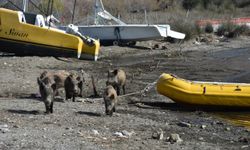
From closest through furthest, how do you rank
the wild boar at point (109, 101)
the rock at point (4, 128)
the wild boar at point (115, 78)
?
1. the rock at point (4, 128)
2. the wild boar at point (109, 101)
3. the wild boar at point (115, 78)

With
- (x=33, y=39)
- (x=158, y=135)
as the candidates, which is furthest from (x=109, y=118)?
(x=33, y=39)

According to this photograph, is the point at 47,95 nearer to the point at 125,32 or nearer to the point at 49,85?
the point at 49,85

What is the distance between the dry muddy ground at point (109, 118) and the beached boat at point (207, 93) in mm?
283

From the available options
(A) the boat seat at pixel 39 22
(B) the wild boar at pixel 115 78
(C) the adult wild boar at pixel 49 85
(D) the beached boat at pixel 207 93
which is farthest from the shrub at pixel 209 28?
(C) the adult wild boar at pixel 49 85

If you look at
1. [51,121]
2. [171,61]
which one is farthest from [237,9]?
[51,121]

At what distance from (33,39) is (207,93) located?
34.5 ft

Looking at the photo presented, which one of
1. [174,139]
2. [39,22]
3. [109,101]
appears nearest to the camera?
[174,139]

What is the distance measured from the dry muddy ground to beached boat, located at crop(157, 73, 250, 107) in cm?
28

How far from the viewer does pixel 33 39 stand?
2441 centimetres

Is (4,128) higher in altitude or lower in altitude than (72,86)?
lower

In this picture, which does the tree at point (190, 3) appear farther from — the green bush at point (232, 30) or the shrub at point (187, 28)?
the shrub at point (187, 28)

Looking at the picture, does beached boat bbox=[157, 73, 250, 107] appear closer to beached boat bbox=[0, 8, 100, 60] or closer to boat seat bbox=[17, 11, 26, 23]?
beached boat bbox=[0, 8, 100, 60]

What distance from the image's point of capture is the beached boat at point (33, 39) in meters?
24.2

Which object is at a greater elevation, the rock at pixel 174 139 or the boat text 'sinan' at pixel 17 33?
the boat text 'sinan' at pixel 17 33
